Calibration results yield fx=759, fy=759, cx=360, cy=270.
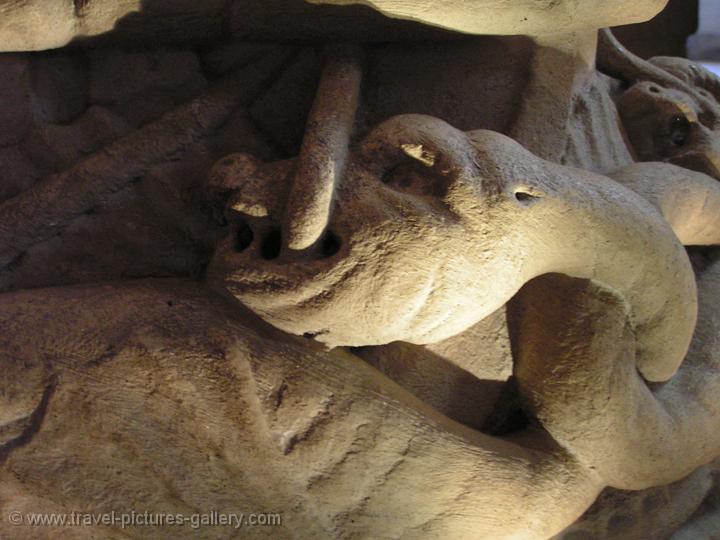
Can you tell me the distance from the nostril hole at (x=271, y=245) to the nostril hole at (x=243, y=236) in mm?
33

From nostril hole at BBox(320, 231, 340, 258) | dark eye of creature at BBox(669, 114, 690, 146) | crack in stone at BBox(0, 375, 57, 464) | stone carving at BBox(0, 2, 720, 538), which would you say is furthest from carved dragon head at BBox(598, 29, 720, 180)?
crack in stone at BBox(0, 375, 57, 464)

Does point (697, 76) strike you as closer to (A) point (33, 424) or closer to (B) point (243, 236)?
(B) point (243, 236)

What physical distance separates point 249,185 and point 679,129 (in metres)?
0.91

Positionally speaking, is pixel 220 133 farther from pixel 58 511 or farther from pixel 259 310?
pixel 58 511

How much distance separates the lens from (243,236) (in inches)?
38.8

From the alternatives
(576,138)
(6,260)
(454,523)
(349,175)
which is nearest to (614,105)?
(576,138)

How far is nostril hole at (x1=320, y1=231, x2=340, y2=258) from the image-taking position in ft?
2.98

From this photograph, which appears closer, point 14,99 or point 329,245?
point 329,245

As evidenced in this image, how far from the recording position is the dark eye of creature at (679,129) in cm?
144

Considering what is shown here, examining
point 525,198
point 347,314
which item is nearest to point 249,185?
point 347,314

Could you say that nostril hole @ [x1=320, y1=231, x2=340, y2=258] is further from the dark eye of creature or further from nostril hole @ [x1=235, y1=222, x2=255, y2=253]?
the dark eye of creature

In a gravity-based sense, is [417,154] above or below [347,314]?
above

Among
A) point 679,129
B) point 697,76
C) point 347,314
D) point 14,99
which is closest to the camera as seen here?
point 347,314

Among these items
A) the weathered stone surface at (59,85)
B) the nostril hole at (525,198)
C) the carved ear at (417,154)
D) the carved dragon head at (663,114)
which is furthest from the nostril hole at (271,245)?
the carved dragon head at (663,114)
